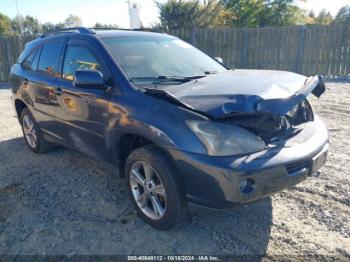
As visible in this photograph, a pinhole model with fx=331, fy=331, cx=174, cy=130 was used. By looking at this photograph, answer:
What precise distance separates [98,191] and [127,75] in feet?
4.79

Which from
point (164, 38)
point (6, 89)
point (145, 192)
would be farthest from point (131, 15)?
A: point (145, 192)

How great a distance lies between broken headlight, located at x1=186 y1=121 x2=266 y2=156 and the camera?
255 centimetres

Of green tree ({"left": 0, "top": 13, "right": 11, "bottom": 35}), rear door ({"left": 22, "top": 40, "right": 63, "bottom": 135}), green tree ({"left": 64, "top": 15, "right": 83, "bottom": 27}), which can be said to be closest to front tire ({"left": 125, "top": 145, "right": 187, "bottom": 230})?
rear door ({"left": 22, "top": 40, "right": 63, "bottom": 135})

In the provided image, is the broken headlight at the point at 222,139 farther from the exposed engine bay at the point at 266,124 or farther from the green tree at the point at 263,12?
the green tree at the point at 263,12

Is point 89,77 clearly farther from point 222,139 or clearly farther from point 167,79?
point 222,139

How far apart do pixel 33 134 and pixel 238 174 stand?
12.4 feet

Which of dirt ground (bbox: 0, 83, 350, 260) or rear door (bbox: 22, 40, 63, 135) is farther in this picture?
rear door (bbox: 22, 40, 63, 135)

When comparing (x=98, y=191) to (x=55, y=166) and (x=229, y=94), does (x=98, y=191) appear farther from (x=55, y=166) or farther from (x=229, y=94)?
(x=229, y=94)

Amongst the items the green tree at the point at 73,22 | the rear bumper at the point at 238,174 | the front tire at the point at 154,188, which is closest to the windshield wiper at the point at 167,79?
the front tire at the point at 154,188

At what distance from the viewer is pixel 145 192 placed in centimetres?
312

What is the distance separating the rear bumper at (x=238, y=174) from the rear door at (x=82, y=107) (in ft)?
3.64

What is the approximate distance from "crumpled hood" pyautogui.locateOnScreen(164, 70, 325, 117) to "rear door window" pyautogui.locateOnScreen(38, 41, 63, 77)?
1.88 meters

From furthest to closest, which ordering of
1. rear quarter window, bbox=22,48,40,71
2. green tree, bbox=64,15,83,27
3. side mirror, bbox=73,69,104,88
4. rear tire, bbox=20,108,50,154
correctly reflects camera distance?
green tree, bbox=64,15,83,27, rear tire, bbox=20,108,50,154, rear quarter window, bbox=22,48,40,71, side mirror, bbox=73,69,104,88

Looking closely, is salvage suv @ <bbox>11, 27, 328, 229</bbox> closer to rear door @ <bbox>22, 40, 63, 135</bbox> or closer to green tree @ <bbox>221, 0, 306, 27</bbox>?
rear door @ <bbox>22, 40, 63, 135</bbox>
